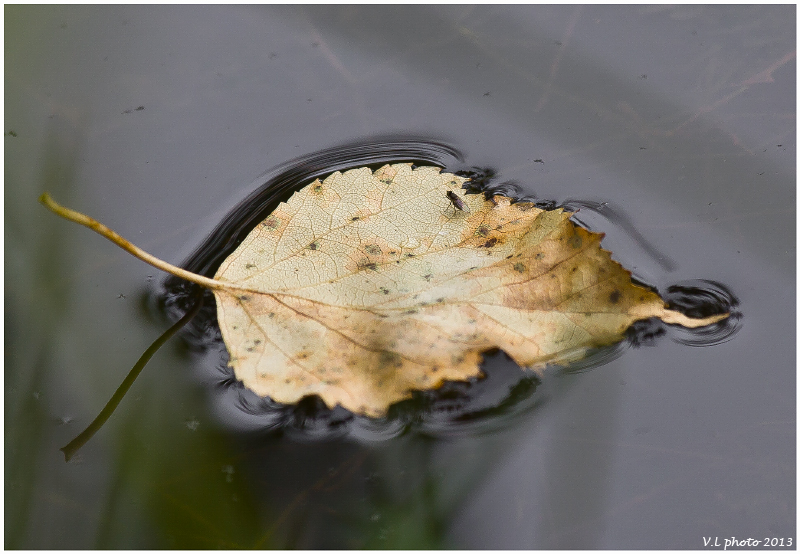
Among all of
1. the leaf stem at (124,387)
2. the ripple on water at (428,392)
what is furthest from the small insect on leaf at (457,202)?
the leaf stem at (124,387)

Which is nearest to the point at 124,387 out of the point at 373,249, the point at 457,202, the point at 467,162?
the point at 373,249

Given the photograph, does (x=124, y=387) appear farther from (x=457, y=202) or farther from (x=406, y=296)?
(x=457, y=202)

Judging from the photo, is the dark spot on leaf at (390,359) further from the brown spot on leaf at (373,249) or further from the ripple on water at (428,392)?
the brown spot on leaf at (373,249)

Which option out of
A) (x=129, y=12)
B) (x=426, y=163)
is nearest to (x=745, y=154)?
(x=426, y=163)

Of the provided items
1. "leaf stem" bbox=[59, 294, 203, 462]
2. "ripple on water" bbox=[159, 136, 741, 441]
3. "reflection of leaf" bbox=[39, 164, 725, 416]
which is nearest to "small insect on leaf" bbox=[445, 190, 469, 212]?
"reflection of leaf" bbox=[39, 164, 725, 416]

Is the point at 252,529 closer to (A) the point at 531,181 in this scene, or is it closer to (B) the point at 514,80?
(A) the point at 531,181
